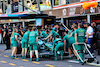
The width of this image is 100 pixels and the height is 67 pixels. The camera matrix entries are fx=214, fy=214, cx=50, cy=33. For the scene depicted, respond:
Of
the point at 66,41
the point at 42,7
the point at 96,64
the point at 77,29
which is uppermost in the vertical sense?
the point at 42,7

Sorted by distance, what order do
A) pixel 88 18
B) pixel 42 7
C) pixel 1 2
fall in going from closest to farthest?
pixel 88 18
pixel 42 7
pixel 1 2

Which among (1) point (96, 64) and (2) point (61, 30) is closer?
(1) point (96, 64)

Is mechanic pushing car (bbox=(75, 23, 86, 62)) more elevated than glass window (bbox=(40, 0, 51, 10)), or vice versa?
glass window (bbox=(40, 0, 51, 10))

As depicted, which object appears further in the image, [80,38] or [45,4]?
[45,4]

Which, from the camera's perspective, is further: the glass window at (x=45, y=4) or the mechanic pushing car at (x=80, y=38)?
the glass window at (x=45, y=4)

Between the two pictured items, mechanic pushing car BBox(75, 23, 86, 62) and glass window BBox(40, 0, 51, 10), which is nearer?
mechanic pushing car BBox(75, 23, 86, 62)

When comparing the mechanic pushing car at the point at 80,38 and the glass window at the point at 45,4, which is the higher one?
the glass window at the point at 45,4

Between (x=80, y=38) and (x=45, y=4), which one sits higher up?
(x=45, y=4)

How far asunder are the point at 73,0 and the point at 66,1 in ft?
3.77

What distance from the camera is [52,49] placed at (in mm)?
10734

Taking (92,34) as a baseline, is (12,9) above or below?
above

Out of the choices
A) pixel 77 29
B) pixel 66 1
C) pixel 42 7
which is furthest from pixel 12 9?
pixel 77 29

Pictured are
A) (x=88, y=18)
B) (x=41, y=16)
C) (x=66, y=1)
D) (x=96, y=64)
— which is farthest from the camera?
(x=66, y=1)

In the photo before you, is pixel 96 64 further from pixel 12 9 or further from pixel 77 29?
pixel 12 9
